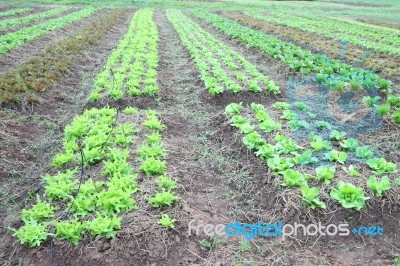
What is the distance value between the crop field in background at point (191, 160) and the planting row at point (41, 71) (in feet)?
0.19

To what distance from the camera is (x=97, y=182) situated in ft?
16.0

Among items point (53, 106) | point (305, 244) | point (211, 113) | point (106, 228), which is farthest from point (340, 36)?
point (106, 228)

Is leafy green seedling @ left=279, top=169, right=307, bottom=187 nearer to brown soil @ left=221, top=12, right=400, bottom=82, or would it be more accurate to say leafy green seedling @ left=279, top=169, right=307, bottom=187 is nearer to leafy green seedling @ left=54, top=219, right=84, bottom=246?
leafy green seedling @ left=54, top=219, right=84, bottom=246

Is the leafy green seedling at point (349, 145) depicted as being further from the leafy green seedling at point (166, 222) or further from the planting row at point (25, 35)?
the planting row at point (25, 35)

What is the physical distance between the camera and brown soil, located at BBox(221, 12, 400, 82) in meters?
11.4

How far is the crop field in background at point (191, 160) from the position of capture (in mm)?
4090

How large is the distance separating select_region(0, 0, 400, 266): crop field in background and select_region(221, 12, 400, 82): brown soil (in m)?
0.16

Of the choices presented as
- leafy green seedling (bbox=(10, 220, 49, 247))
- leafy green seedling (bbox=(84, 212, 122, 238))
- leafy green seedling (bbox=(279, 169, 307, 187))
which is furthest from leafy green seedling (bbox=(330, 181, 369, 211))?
leafy green seedling (bbox=(10, 220, 49, 247))

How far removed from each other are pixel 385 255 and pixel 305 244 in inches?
35.6

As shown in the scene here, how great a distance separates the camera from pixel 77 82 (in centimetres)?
1038

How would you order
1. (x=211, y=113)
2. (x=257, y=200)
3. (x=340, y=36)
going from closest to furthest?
(x=257, y=200) → (x=211, y=113) → (x=340, y=36)

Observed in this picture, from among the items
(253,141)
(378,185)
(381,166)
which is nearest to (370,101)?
(381,166)

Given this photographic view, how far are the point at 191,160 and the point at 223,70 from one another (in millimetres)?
5243

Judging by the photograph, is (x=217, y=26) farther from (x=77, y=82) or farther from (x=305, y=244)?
(x=305, y=244)
